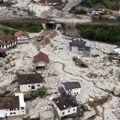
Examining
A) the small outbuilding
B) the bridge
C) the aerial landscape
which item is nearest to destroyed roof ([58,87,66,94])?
the aerial landscape

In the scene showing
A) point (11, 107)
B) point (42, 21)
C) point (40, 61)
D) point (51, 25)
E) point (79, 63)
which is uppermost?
point (42, 21)

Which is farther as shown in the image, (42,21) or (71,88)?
(42,21)

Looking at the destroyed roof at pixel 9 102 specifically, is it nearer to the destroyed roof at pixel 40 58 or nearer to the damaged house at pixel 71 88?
the damaged house at pixel 71 88

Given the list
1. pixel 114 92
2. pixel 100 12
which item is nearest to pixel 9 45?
pixel 114 92

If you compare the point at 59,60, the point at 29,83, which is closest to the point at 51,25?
the point at 59,60

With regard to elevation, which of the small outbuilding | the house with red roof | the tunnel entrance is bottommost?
the house with red roof

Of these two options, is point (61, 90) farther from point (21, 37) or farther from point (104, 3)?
point (104, 3)

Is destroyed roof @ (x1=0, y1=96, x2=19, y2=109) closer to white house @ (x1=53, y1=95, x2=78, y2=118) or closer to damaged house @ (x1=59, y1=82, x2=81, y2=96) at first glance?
white house @ (x1=53, y1=95, x2=78, y2=118)

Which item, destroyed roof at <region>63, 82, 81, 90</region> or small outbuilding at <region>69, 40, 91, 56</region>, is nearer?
destroyed roof at <region>63, 82, 81, 90</region>

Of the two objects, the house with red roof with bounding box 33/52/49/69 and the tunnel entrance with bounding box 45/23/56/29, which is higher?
the tunnel entrance with bounding box 45/23/56/29
